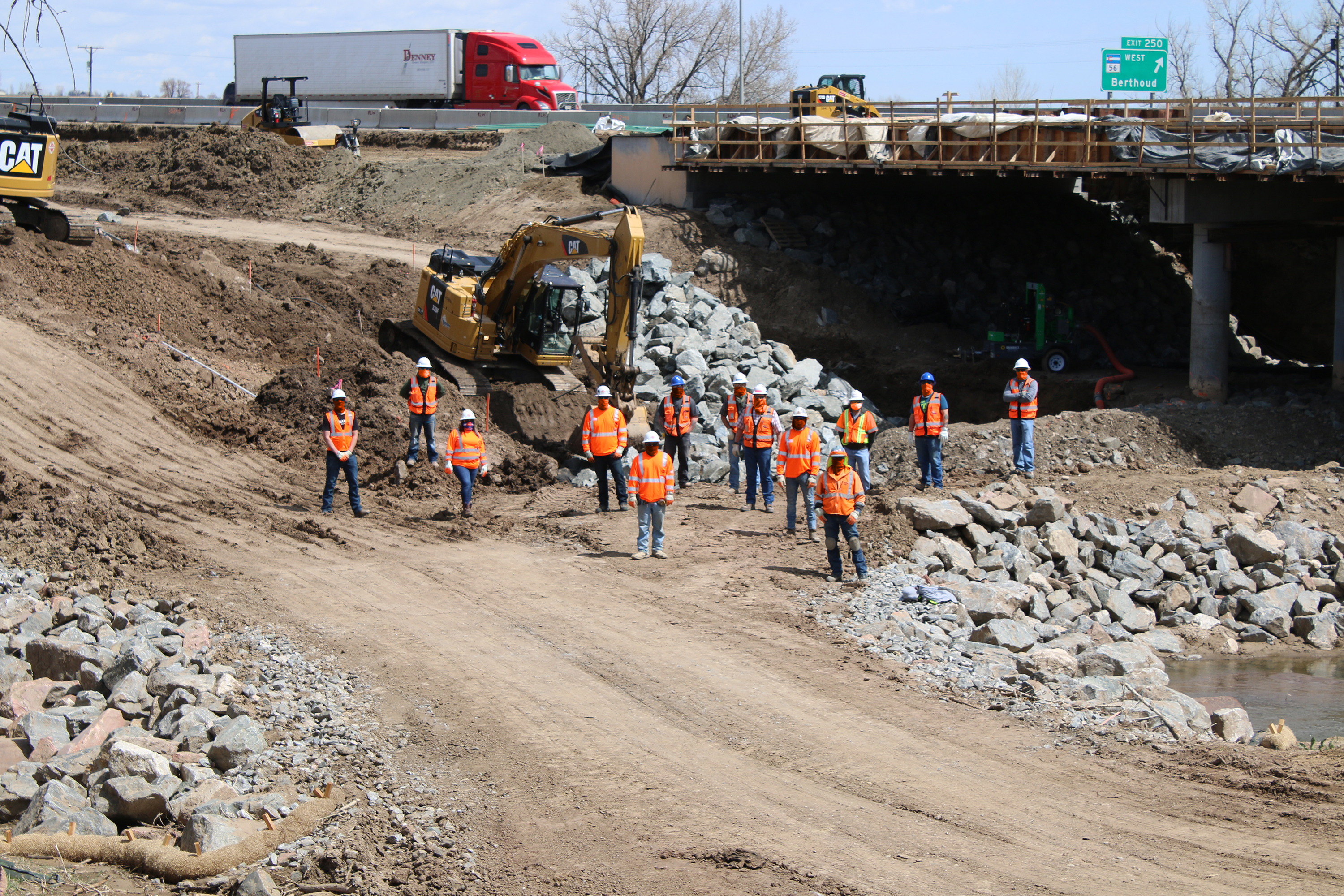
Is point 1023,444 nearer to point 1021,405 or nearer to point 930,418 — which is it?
point 1021,405


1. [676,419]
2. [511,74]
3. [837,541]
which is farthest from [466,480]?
[511,74]

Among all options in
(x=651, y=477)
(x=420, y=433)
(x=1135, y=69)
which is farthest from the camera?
(x=1135, y=69)

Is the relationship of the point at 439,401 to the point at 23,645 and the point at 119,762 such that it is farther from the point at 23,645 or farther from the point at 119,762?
the point at 119,762

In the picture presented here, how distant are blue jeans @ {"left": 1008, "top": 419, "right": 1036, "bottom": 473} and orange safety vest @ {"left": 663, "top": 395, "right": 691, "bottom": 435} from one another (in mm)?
4967

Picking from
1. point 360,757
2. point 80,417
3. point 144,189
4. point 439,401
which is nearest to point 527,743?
point 360,757

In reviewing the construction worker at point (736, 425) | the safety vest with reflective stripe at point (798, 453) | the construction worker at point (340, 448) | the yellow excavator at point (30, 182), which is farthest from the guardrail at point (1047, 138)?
the construction worker at point (340, 448)

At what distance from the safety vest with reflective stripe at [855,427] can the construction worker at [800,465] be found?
0.81 metres

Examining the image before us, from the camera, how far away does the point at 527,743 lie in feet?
30.4

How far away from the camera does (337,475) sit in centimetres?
1627

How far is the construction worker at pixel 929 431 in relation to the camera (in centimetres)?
1712

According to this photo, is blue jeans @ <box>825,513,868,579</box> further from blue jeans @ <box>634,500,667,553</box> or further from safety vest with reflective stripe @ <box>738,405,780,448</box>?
safety vest with reflective stripe @ <box>738,405,780,448</box>

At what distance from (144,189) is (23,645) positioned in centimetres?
2826

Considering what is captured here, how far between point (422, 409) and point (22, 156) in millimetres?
10642

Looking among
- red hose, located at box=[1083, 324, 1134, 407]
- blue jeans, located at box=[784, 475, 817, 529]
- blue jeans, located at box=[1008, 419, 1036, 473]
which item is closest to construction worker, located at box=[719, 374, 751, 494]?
blue jeans, located at box=[784, 475, 817, 529]
